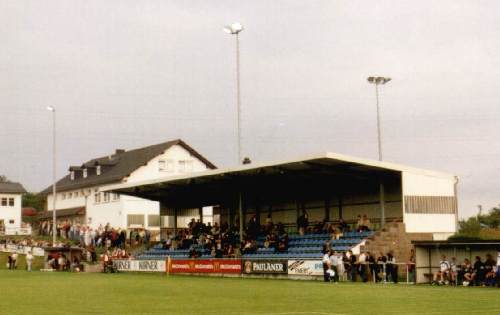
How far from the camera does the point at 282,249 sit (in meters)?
42.9

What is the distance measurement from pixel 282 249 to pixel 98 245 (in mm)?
24369

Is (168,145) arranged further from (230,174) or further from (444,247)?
(444,247)

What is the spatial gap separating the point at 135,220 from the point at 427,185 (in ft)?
140

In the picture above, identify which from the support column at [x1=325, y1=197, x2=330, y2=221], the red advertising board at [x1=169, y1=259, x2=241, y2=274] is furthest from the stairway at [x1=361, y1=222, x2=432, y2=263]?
the support column at [x1=325, y1=197, x2=330, y2=221]

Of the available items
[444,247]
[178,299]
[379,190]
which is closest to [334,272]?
[444,247]

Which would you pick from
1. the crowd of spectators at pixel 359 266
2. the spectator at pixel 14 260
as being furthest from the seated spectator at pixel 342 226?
the spectator at pixel 14 260

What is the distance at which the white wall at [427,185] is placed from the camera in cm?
4059

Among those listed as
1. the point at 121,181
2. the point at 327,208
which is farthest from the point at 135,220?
the point at 327,208

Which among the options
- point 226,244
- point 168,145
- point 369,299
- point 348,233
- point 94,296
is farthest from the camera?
point 168,145

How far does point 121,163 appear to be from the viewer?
88.1 metres

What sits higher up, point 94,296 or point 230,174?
point 230,174

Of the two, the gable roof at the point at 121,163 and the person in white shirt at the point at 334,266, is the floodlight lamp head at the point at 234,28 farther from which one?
the gable roof at the point at 121,163

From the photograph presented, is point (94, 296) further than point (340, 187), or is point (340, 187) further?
point (340, 187)

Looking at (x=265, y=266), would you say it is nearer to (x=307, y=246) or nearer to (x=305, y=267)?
(x=305, y=267)
